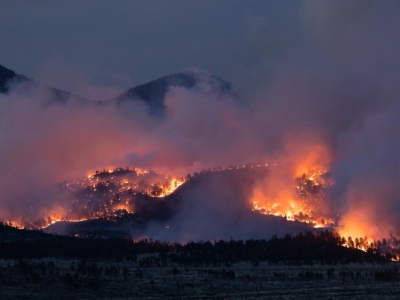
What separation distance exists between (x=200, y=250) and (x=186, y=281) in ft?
74.3

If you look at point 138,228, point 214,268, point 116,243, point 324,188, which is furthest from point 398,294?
point 138,228

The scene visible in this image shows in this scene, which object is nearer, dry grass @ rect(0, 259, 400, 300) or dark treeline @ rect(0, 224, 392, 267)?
dry grass @ rect(0, 259, 400, 300)

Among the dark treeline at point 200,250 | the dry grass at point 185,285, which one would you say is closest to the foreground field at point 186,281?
the dry grass at point 185,285

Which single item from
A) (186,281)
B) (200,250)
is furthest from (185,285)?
(200,250)

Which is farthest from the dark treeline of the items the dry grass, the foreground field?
the dry grass

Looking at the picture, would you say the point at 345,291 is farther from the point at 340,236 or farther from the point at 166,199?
the point at 166,199

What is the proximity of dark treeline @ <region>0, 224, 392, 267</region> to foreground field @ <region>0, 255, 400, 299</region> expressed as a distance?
2.79 meters

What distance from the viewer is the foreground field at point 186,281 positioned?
83.4 meters

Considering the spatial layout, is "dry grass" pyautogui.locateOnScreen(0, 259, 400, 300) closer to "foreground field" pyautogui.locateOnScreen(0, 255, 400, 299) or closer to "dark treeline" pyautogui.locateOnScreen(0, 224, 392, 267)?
"foreground field" pyautogui.locateOnScreen(0, 255, 400, 299)

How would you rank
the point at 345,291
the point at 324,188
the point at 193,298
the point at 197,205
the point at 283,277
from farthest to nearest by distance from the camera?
the point at 197,205 → the point at 324,188 → the point at 283,277 → the point at 345,291 → the point at 193,298

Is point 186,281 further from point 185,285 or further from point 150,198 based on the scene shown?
point 150,198

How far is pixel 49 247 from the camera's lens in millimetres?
110125

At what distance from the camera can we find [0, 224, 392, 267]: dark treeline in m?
107

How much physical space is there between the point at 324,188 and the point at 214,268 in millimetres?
48005
